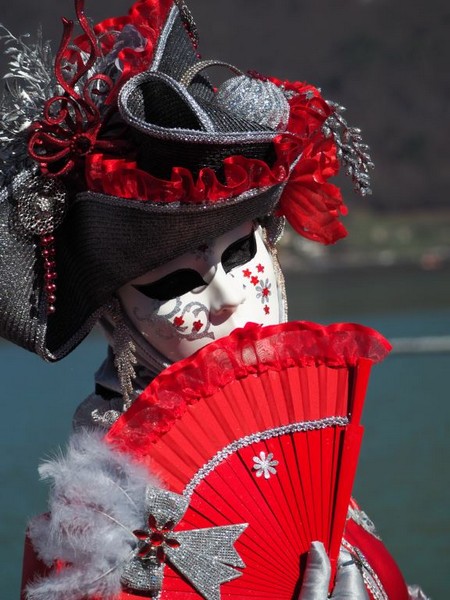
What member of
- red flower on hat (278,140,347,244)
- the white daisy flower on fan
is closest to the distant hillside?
red flower on hat (278,140,347,244)

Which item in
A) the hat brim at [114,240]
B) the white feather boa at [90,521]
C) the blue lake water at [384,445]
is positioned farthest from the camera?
the blue lake water at [384,445]

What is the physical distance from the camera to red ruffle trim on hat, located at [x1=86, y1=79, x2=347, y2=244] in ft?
3.68

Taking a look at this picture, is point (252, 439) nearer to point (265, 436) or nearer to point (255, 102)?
point (265, 436)

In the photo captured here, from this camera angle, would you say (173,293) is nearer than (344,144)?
Yes

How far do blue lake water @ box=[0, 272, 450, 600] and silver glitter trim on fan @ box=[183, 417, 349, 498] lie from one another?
684mm

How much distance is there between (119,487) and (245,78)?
1.57ft

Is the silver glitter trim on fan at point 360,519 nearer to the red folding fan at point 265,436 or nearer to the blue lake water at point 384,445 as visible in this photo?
the red folding fan at point 265,436

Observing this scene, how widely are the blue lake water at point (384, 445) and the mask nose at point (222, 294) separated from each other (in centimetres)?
66

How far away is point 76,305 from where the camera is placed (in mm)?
1240

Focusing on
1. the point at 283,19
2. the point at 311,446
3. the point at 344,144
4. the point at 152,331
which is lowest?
the point at 311,446

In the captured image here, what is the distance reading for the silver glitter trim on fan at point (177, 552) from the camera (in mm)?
1053

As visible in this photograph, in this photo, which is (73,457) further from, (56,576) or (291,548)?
(291,548)

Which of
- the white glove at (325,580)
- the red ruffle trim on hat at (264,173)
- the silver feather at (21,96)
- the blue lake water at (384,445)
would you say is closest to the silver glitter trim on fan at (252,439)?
the white glove at (325,580)

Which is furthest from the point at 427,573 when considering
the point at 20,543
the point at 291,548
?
the point at 291,548
